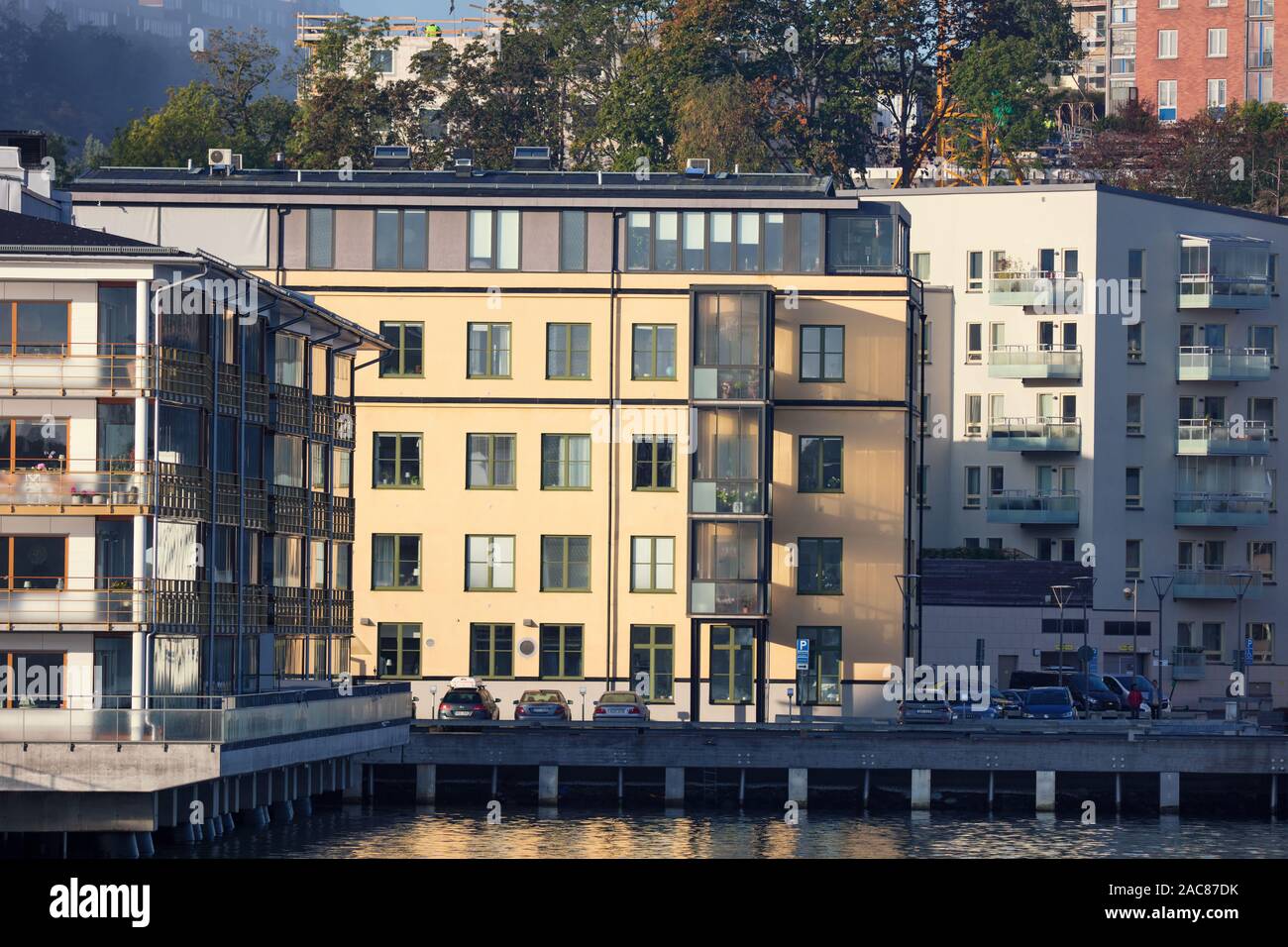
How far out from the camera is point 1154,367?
10975cm

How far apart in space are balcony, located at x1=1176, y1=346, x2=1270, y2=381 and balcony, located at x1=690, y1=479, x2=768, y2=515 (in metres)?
37.0

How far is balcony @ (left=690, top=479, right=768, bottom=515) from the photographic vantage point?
8012cm

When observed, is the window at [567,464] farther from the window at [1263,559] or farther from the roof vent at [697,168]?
the window at [1263,559]

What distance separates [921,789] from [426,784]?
47.4ft

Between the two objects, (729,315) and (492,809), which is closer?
(492,809)

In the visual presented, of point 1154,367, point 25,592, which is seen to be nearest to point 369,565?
point 25,592

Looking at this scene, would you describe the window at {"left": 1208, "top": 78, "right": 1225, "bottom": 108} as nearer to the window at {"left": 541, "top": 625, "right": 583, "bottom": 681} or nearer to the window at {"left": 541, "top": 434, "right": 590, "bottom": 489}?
the window at {"left": 541, "top": 434, "right": 590, "bottom": 489}

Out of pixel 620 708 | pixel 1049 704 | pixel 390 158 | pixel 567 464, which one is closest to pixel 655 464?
pixel 567 464

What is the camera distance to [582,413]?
272 ft

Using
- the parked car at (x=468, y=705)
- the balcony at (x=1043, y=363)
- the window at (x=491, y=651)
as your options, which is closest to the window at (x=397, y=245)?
the window at (x=491, y=651)

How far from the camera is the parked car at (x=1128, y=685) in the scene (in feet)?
301

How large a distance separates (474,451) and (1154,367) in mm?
41085
